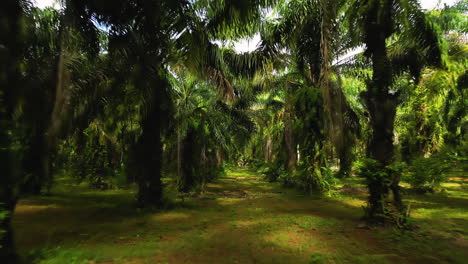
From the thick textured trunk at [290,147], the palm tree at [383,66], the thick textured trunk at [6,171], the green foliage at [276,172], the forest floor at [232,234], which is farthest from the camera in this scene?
the green foliage at [276,172]

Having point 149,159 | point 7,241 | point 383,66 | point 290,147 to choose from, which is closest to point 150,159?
point 149,159

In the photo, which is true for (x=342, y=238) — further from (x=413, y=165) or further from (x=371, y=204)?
(x=413, y=165)

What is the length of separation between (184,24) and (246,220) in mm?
5123

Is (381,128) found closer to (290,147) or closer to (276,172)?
(290,147)

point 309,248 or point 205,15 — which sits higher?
point 205,15

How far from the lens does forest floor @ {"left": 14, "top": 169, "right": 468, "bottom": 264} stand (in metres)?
4.41

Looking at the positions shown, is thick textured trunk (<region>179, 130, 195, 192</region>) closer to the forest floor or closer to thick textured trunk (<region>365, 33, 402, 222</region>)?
the forest floor

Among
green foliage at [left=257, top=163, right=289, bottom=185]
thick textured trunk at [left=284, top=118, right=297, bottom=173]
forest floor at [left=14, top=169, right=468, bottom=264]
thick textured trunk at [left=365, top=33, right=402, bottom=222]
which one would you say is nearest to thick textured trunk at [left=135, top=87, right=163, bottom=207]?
forest floor at [left=14, top=169, right=468, bottom=264]

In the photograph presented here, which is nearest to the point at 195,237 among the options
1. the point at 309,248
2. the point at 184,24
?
the point at 309,248

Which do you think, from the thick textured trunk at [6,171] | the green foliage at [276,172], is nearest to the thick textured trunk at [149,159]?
the thick textured trunk at [6,171]

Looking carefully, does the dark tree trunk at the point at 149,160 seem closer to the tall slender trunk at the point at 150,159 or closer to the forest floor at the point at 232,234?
the tall slender trunk at the point at 150,159

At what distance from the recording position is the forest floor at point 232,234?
14.5 ft

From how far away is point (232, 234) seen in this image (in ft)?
19.0

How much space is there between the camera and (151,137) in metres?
8.30
